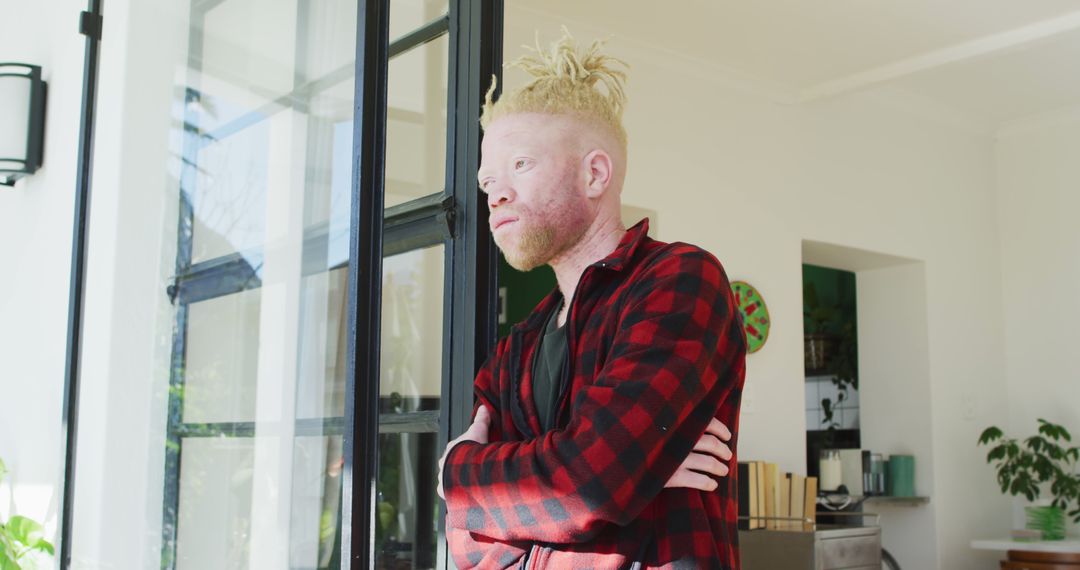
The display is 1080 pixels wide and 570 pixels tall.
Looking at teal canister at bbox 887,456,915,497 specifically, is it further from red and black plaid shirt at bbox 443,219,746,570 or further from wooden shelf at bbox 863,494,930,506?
red and black plaid shirt at bbox 443,219,746,570

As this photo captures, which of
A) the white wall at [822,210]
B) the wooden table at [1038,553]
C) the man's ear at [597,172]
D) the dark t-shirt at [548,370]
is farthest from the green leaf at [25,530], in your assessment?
the wooden table at [1038,553]

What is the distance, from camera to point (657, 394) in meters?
1.06

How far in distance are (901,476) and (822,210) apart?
150 cm

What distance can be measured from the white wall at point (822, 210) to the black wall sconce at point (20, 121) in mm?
1949

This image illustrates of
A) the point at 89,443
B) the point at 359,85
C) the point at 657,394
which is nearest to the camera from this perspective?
the point at 657,394

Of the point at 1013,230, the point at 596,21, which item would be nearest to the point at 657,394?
the point at 596,21

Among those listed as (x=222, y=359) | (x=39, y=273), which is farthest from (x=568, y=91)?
(x=39, y=273)

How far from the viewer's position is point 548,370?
124 centimetres

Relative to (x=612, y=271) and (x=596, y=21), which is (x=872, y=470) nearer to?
(x=596, y=21)

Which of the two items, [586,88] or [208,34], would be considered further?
[208,34]

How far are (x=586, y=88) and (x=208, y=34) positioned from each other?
3.67 feet

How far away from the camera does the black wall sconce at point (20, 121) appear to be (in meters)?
2.38

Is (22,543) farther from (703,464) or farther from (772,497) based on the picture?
(772,497)

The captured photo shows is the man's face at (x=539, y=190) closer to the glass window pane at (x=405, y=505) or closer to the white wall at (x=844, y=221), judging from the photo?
the glass window pane at (x=405, y=505)
